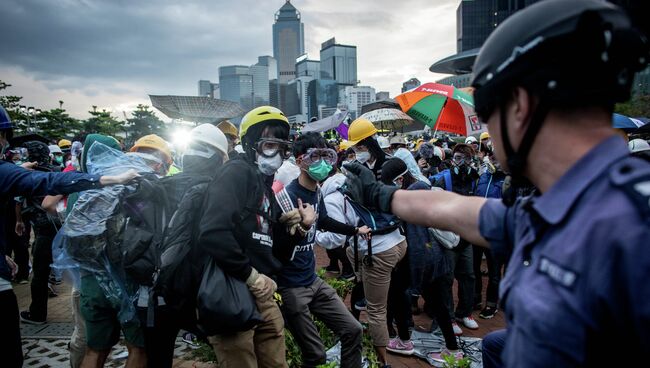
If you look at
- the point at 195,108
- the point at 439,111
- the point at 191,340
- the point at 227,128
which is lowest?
the point at 191,340

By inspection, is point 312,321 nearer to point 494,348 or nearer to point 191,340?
point 494,348

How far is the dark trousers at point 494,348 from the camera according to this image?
69.9 inches

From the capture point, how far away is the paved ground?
428 cm

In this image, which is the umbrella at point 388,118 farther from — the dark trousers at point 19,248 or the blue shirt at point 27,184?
the blue shirt at point 27,184

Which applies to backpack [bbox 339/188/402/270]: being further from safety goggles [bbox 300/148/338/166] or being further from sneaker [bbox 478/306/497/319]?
sneaker [bbox 478/306/497/319]

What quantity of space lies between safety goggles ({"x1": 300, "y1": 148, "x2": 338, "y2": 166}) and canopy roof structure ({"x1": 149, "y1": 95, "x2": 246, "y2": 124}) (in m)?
15.6

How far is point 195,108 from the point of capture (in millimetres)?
20859

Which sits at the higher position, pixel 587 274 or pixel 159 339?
pixel 587 274

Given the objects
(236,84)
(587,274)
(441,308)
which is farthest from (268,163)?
(236,84)

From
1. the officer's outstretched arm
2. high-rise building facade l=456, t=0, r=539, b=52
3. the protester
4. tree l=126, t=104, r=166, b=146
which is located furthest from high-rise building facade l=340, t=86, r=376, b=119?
the officer's outstretched arm

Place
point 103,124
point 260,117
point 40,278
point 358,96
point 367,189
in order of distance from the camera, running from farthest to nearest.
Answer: point 358,96
point 103,124
point 40,278
point 260,117
point 367,189

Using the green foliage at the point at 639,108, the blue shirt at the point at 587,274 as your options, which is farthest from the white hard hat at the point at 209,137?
the green foliage at the point at 639,108

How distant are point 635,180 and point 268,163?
250 centimetres

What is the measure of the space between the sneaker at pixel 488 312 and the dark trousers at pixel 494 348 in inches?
155
